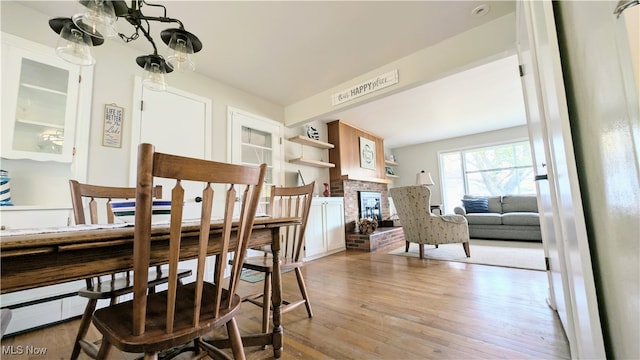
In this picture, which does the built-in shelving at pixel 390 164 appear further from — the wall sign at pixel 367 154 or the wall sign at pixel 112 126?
the wall sign at pixel 112 126

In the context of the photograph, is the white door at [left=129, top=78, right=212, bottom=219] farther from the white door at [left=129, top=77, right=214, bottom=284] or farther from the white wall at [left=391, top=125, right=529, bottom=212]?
the white wall at [left=391, top=125, right=529, bottom=212]

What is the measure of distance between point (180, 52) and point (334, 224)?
327 centimetres

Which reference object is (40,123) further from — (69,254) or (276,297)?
(276,297)

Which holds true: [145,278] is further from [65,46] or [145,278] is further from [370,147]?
[370,147]

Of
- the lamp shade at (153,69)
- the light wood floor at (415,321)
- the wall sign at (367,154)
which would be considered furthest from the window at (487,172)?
the lamp shade at (153,69)

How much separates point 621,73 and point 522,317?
1705mm

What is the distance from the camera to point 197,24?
7.02 ft

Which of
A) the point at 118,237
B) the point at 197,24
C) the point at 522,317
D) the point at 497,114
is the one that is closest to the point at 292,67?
the point at 197,24

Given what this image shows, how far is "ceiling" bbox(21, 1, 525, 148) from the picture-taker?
2.00m

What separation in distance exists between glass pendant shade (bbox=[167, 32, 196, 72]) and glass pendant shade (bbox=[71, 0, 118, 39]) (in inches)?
9.6

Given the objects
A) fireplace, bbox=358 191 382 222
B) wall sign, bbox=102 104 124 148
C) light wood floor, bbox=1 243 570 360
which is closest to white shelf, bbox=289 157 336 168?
fireplace, bbox=358 191 382 222

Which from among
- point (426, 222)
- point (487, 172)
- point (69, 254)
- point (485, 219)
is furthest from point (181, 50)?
point (487, 172)

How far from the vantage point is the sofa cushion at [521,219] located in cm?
416

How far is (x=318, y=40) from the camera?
2406 millimetres
